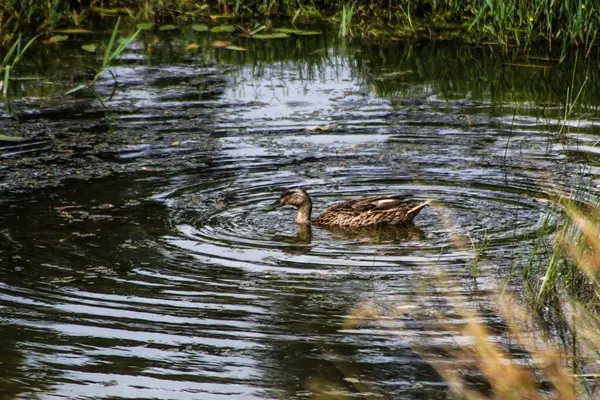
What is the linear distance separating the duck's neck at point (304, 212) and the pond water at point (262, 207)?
136mm

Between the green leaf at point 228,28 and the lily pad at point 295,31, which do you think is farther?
the green leaf at point 228,28

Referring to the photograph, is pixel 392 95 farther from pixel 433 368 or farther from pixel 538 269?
pixel 433 368

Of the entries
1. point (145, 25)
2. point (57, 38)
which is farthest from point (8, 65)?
point (145, 25)

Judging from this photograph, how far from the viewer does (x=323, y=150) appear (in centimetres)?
1171

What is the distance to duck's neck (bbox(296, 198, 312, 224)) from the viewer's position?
9.79 metres

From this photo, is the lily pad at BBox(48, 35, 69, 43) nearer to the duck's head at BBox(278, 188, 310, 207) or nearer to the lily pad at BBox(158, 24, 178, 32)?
the lily pad at BBox(158, 24, 178, 32)

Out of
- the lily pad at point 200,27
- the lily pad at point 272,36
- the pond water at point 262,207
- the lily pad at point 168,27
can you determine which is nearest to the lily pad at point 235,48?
the pond water at point 262,207

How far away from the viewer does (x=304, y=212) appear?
388 inches

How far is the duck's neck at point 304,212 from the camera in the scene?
385 inches

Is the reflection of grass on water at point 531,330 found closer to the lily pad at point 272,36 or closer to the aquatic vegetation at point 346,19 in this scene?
the aquatic vegetation at point 346,19

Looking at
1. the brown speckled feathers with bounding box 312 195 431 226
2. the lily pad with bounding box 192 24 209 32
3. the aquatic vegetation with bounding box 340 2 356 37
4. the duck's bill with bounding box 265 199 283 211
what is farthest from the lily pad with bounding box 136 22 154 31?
the brown speckled feathers with bounding box 312 195 431 226

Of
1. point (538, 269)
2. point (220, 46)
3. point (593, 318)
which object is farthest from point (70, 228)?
point (220, 46)

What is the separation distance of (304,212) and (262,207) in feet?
1.60

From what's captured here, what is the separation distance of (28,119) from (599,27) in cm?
775
